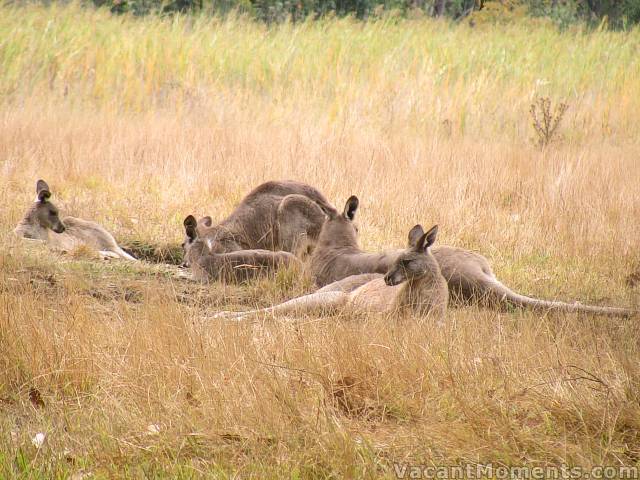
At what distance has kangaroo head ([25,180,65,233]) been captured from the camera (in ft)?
29.0

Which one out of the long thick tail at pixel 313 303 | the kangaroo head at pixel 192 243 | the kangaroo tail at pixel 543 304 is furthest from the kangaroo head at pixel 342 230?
the kangaroo tail at pixel 543 304

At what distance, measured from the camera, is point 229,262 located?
785cm

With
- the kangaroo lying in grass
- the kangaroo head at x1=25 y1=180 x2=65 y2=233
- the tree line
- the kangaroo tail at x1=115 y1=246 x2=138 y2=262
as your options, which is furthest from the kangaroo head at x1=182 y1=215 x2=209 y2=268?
the tree line

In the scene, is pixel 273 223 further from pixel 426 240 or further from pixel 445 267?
pixel 426 240

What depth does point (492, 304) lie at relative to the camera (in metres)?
6.65

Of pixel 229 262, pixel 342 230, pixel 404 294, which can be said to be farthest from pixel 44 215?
pixel 404 294

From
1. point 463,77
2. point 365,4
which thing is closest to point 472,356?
point 463,77

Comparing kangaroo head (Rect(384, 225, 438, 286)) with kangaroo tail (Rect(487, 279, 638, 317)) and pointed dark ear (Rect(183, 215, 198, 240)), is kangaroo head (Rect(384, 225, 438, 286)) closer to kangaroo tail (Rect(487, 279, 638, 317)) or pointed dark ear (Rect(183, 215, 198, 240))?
kangaroo tail (Rect(487, 279, 638, 317))

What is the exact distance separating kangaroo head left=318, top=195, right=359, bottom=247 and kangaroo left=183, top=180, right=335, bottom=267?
14.4 inches

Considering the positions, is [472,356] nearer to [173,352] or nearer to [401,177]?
[173,352]

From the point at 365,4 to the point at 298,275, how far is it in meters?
19.3

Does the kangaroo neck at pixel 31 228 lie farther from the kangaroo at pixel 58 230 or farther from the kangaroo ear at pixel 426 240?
the kangaroo ear at pixel 426 240

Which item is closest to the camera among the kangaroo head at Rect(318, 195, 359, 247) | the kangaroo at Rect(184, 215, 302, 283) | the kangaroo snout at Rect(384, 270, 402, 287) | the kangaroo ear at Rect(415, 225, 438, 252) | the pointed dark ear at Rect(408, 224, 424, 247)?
the kangaroo snout at Rect(384, 270, 402, 287)

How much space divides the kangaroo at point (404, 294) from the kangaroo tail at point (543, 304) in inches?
25.0
